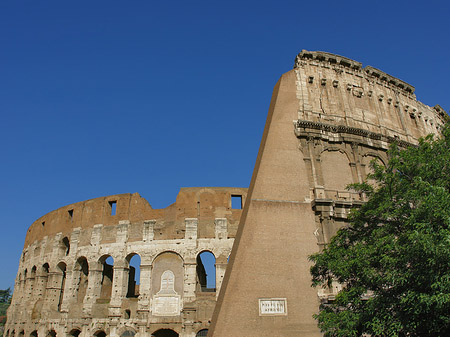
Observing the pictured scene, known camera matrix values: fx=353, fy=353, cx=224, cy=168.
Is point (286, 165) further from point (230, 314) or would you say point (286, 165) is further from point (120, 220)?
point (120, 220)

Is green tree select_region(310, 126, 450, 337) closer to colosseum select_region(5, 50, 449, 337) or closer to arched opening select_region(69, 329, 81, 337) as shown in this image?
colosseum select_region(5, 50, 449, 337)

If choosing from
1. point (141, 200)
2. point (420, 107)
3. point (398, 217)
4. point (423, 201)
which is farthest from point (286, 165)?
point (420, 107)

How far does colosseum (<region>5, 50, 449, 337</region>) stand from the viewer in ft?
43.3

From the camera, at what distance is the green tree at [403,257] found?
24.6 ft

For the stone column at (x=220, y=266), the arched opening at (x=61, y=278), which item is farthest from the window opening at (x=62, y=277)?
the stone column at (x=220, y=266)

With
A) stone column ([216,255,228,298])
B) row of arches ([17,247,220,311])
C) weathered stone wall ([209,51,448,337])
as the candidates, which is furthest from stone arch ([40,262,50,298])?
weathered stone wall ([209,51,448,337])

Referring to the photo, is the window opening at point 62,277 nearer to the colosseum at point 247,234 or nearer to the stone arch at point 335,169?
the colosseum at point 247,234

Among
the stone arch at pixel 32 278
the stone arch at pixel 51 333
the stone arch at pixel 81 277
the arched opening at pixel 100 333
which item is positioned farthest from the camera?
the stone arch at pixel 32 278

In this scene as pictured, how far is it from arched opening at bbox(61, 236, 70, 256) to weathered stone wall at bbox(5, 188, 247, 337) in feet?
0.24

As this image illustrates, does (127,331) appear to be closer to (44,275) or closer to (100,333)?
(100,333)

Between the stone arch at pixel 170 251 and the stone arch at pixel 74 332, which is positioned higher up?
the stone arch at pixel 170 251

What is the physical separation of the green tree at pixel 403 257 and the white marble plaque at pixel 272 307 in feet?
8.16

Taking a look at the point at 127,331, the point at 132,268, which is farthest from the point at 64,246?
the point at 127,331

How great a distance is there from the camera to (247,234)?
1366cm
